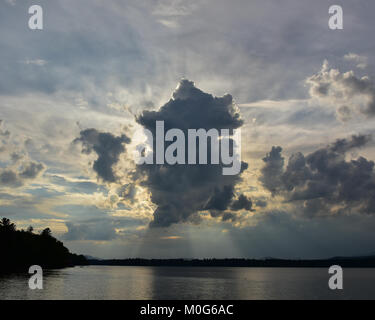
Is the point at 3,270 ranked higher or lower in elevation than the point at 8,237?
lower
